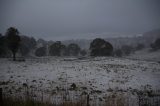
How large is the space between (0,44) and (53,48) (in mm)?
36649

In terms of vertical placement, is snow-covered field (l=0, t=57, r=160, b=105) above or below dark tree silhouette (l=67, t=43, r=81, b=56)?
below

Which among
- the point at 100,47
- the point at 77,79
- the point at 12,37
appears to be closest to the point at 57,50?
the point at 100,47

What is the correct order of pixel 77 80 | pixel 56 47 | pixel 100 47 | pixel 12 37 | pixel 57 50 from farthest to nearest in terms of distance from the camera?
1. pixel 57 50
2. pixel 56 47
3. pixel 100 47
4. pixel 12 37
5. pixel 77 80

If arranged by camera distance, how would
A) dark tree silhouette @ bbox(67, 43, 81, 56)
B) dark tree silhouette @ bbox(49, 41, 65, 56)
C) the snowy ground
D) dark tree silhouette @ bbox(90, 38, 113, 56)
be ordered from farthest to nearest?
1. dark tree silhouette @ bbox(67, 43, 81, 56)
2. dark tree silhouette @ bbox(49, 41, 65, 56)
3. dark tree silhouette @ bbox(90, 38, 113, 56)
4. the snowy ground

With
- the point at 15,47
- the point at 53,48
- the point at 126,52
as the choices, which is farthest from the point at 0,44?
the point at 126,52

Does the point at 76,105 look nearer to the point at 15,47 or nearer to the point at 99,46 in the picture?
the point at 15,47

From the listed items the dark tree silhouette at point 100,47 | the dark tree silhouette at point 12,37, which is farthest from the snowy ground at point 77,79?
the dark tree silhouette at point 100,47

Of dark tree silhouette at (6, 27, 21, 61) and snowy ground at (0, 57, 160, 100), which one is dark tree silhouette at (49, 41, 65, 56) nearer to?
dark tree silhouette at (6, 27, 21, 61)

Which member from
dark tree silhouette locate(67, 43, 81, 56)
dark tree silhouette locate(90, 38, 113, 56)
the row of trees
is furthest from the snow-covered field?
dark tree silhouette locate(67, 43, 81, 56)

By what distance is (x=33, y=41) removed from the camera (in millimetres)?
130125

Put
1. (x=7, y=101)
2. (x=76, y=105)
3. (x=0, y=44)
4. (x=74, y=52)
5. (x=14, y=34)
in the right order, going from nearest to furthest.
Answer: (x=76, y=105) → (x=7, y=101) → (x=14, y=34) → (x=0, y=44) → (x=74, y=52)

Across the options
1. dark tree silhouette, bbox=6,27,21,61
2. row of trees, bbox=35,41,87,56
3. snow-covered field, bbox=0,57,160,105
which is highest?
dark tree silhouette, bbox=6,27,21,61

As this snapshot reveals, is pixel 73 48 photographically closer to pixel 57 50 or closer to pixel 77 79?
pixel 57 50

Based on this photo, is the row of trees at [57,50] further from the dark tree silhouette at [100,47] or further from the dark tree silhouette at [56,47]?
the dark tree silhouette at [100,47]
